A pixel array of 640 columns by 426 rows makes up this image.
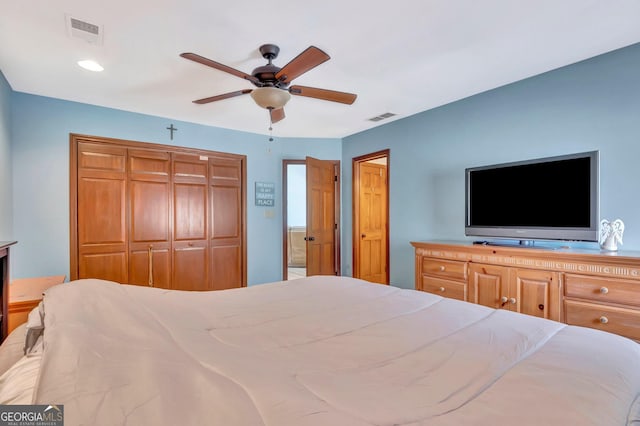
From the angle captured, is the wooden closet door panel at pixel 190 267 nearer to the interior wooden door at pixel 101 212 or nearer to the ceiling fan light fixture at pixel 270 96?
the interior wooden door at pixel 101 212

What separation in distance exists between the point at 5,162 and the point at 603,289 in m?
4.96

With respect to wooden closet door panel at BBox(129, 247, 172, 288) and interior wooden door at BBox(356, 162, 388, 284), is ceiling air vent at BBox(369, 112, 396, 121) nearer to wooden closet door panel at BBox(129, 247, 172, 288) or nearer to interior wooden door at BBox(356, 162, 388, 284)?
interior wooden door at BBox(356, 162, 388, 284)

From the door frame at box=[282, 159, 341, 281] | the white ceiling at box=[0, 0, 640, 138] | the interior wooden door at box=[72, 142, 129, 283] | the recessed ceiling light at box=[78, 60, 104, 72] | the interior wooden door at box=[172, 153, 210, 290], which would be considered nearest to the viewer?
the white ceiling at box=[0, 0, 640, 138]

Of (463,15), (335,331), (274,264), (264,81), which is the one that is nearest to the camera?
(335,331)

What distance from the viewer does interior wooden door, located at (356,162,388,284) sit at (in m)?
4.86

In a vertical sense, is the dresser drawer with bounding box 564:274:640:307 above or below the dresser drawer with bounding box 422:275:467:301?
above

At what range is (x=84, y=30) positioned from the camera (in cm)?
207

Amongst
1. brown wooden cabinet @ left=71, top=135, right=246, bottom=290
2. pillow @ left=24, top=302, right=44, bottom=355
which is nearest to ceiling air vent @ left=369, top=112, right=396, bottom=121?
brown wooden cabinet @ left=71, top=135, right=246, bottom=290

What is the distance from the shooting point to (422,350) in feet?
3.65

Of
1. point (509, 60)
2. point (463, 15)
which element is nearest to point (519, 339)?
point (463, 15)

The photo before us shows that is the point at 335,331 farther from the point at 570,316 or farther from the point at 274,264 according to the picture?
the point at 274,264

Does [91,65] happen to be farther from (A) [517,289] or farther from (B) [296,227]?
(B) [296,227]

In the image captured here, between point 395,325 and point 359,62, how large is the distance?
205 centimetres

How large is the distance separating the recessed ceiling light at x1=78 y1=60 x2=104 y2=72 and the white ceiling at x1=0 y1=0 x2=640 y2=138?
6cm
